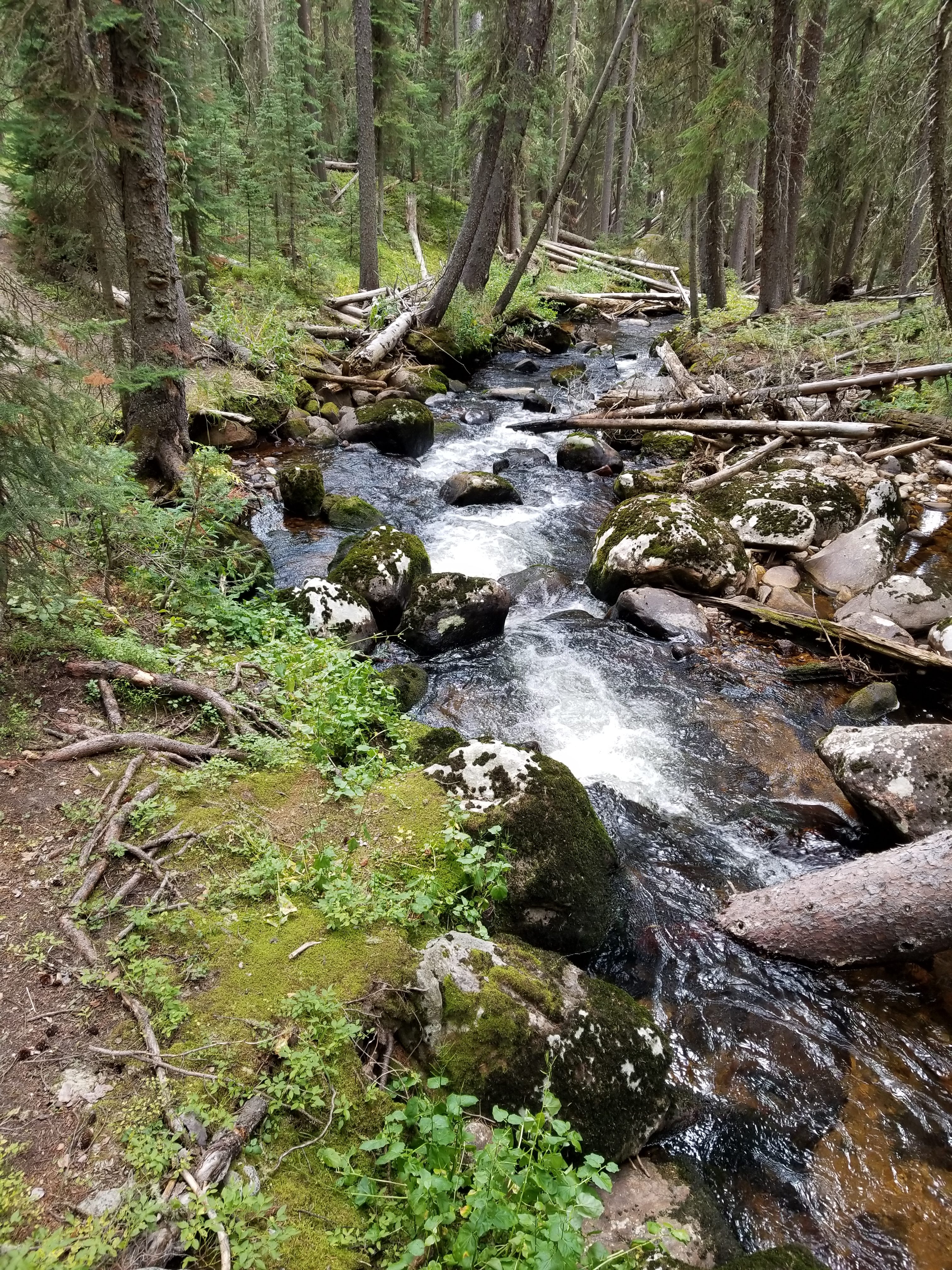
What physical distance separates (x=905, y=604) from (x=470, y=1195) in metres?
7.37

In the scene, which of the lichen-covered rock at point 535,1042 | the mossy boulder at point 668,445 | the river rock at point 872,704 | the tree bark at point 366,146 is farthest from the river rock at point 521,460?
the lichen-covered rock at point 535,1042

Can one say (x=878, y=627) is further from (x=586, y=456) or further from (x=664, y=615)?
(x=586, y=456)

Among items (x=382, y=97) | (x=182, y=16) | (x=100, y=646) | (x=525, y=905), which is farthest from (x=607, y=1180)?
(x=382, y=97)

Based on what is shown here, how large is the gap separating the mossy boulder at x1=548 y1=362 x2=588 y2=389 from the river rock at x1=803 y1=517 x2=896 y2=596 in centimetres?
969

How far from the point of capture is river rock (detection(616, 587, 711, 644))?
774cm

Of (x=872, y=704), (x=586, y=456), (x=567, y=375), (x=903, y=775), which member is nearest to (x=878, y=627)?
(x=872, y=704)

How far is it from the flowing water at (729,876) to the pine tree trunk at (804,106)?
12.4 meters

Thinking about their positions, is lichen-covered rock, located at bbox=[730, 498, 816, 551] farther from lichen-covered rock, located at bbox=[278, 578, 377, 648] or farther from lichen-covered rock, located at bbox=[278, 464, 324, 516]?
lichen-covered rock, located at bbox=[278, 464, 324, 516]

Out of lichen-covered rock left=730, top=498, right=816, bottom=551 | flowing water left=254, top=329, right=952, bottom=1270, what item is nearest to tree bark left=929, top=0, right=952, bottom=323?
flowing water left=254, top=329, right=952, bottom=1270

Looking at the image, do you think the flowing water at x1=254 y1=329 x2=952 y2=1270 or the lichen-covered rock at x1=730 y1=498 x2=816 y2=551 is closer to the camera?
the flowing water at x1=254 y1=329 x2=952 y2=1270

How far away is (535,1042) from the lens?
2.99 m

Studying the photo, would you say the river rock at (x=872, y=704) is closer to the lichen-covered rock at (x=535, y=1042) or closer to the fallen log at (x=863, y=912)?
the fallen log at (x=863, y=912)

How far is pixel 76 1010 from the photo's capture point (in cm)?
263

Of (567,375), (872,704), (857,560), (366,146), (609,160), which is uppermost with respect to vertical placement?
(609,160)
